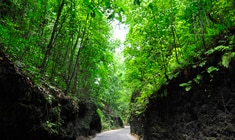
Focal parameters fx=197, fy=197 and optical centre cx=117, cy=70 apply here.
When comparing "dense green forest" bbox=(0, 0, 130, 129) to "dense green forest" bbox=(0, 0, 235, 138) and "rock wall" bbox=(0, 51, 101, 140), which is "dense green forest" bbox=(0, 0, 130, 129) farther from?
"rock wall" bbox=(0, 51, 101, 140)

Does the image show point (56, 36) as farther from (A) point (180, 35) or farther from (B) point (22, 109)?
(A) point (180, 35)

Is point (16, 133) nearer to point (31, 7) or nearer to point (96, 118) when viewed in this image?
point (31, 7)

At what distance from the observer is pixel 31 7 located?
27.0 feet

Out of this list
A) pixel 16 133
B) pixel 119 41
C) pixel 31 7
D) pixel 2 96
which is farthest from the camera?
pixel 119 41

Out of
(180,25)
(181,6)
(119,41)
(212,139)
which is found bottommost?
(212,139)

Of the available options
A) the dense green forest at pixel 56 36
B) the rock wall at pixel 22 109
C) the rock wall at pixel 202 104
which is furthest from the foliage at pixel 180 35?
the rock wall at pixel 22 109

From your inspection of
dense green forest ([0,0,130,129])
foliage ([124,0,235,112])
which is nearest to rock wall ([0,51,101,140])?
dense green forest ([0,0,130,129])

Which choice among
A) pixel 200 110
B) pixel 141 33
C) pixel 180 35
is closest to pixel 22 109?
pixel 200 110

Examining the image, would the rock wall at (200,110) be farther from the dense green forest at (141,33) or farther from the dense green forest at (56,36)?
the dense green forest at (56,36)

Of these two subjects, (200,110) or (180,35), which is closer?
(200,110)

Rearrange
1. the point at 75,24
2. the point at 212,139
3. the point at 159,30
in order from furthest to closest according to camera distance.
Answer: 1. the point at 75,24
2. the point at 159,30
3. the point at 212,139

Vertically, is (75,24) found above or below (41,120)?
above

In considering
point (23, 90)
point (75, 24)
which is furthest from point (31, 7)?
point (23, 90)

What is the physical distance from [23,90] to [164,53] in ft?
23.7
